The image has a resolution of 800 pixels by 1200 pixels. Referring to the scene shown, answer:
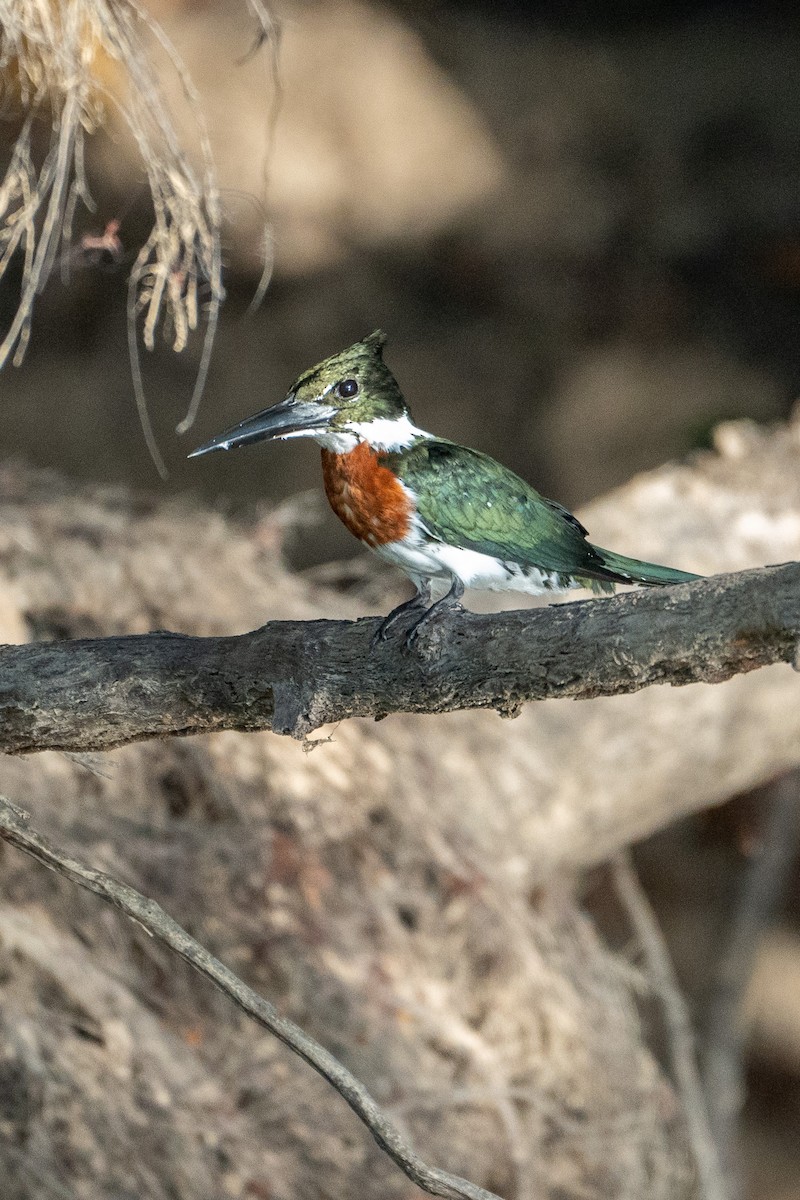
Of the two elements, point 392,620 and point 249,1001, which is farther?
point 392,620

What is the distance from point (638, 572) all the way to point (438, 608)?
0.40m

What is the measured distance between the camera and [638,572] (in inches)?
88.8

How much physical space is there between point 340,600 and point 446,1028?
155 centimetres

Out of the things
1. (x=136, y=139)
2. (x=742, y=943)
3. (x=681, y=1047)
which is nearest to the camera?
(x=136, y=139)

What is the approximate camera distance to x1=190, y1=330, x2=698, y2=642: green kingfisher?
92.3 inches

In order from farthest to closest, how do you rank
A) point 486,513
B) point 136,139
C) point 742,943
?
point 742,943 < point 136,139 < point 486,513

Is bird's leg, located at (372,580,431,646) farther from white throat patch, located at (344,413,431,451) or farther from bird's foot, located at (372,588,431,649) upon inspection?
white throat patch, located at (344,413,431,451)

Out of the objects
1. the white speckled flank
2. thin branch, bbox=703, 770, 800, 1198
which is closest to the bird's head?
the white speckled flank

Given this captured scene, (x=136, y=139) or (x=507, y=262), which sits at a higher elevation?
(x=507, y=262)

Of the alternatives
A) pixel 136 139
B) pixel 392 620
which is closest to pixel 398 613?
pixel 392 620

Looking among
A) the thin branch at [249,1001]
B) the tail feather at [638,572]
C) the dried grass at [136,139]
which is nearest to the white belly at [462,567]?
the tail feather at [638,572]

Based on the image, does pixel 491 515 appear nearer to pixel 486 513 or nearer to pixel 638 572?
pixel 486 513

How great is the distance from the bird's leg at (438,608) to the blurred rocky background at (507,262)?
4485mm

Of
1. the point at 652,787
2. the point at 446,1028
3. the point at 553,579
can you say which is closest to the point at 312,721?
the point at 553,579
